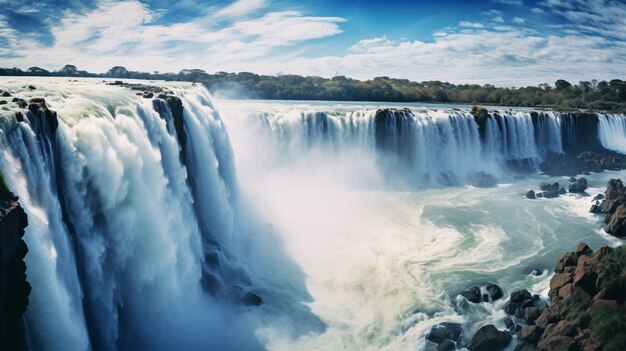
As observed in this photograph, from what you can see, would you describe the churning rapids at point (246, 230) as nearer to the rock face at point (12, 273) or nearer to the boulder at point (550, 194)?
the rock face at point (12, 273)

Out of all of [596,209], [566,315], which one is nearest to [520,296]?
[566,315]

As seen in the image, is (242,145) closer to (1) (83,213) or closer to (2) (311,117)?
(2) (311,117)

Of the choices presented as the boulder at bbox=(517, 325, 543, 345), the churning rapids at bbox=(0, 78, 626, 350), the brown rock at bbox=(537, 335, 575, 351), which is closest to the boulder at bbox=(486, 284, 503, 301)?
the churning rapids at bbox=(0, 78, 626, 350)

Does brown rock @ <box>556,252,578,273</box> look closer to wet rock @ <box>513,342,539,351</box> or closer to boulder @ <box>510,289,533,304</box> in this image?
boulder @ <box>510,289,533,304</box>

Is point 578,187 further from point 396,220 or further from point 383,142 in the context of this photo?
point 396,220

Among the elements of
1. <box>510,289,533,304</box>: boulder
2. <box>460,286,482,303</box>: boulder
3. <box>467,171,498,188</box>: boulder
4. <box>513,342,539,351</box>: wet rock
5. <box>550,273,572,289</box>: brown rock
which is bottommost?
<box>513,342,539,351</box>: wet rock

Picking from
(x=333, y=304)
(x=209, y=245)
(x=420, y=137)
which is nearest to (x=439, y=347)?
(x=333, y=304)

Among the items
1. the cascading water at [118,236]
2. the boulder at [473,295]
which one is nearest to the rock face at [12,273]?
the cascading water at [118,236]
